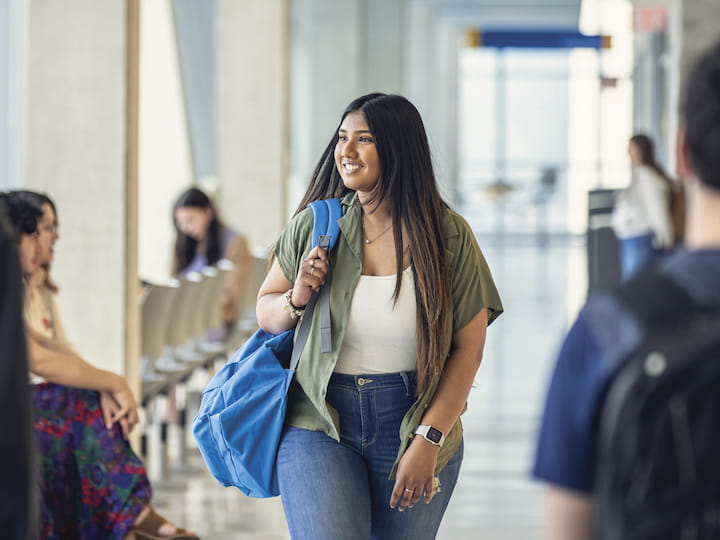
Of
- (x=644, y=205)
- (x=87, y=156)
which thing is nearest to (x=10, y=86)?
(x=87, y=156)

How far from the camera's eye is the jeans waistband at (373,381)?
103 inches

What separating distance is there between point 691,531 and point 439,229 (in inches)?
59.4

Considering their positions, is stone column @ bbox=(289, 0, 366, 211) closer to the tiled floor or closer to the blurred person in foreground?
the tiled floor

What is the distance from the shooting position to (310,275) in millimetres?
2648

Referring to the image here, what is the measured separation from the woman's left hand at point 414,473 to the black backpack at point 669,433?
1291 millimetres

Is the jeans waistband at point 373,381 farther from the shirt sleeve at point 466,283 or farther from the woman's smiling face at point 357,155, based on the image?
the woman's smiling face at point 357,155

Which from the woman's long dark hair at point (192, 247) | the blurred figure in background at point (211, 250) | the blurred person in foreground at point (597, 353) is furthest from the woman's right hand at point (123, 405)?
the woman's long dark hair at point (192, 247)

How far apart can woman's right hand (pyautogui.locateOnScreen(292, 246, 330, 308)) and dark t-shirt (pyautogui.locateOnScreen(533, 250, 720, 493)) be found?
1296 mm

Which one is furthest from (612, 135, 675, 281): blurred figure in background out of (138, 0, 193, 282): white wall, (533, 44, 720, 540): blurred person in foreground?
(533, 44, 720, 540): blurred person in foreground

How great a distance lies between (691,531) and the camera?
1.29 m

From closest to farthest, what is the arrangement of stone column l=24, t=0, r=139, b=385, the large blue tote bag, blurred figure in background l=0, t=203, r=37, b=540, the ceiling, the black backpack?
the black backpack < blurred figure in background l=0, t=203, r=37, b=540 < the large blue tote bag < stone column l=24, t=0, r=139, b=385 < the ceiling

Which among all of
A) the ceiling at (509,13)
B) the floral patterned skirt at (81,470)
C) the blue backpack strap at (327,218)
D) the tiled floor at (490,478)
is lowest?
the tiled floor at (490,478)

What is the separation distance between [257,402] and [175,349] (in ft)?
13.3

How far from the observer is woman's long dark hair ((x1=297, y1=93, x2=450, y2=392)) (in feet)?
8.66
